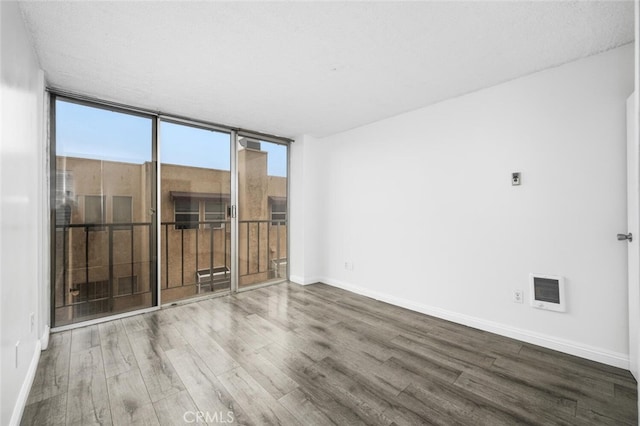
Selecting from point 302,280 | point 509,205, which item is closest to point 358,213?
point 302,280

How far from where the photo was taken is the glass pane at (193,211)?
3.35 meters

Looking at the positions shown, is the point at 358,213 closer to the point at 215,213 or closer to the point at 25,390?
the point at 215,213

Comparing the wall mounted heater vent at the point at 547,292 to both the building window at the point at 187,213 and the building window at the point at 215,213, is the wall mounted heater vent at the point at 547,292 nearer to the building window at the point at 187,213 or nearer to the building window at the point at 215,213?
the building window at the point at 215,213

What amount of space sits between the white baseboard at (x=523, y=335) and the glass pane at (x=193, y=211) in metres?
2.35

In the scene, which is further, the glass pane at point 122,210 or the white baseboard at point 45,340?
the glass pane at point 122,210

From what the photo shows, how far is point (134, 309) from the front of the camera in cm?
302

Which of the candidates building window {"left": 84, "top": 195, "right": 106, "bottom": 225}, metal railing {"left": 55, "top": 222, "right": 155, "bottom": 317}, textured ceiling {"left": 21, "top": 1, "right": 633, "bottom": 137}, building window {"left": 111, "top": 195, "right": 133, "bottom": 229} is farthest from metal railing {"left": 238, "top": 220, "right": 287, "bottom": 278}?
textured ceiling {"left": 21, "top": 1, "right": 633, "bottom": 137}

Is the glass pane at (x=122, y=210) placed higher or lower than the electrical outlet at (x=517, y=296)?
higher

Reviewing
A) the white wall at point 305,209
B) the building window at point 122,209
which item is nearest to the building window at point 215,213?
the building window at point 122,209

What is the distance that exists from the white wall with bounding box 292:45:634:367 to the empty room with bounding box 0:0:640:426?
2cm

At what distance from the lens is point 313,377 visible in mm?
1856

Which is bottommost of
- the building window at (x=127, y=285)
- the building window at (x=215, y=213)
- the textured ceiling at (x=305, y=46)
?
the building window at (x=127, y=285)

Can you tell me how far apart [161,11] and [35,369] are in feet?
8.52

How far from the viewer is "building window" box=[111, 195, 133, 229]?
293 centimetres
